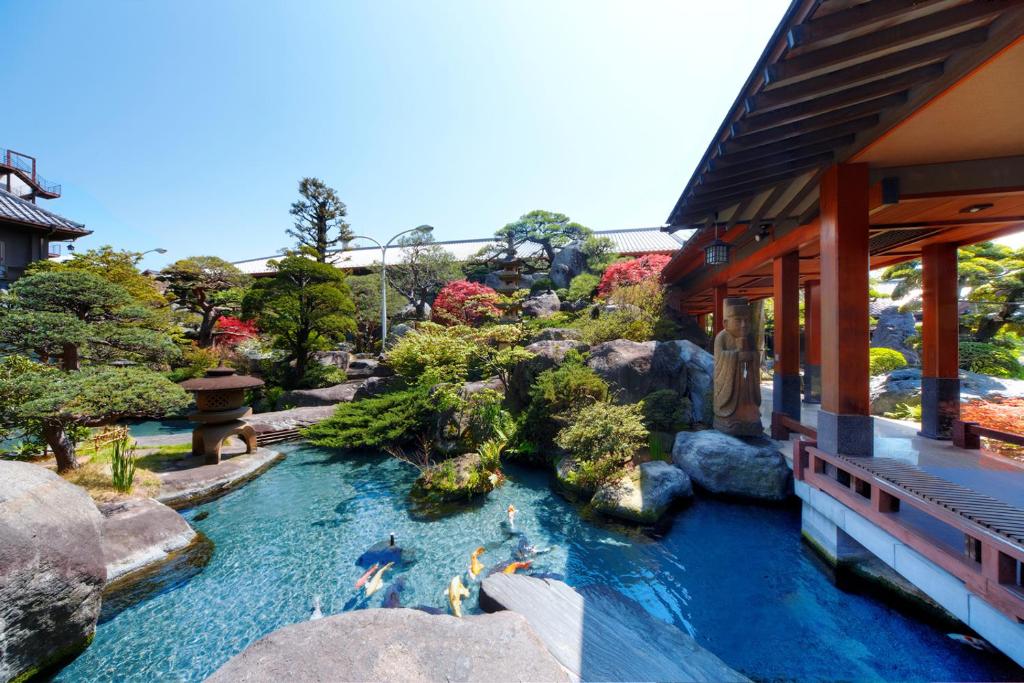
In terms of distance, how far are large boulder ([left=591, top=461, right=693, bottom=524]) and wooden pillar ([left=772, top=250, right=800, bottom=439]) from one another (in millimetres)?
2614

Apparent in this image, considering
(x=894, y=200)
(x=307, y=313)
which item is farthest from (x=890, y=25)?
(x=307, y=313)

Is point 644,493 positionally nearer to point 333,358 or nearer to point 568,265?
point 333,358

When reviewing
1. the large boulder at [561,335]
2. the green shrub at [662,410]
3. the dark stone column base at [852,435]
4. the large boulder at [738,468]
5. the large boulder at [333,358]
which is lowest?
the large boulder at [738,468]

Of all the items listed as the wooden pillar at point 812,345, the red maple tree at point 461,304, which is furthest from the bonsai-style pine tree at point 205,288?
the wooden pillar at point 812,345

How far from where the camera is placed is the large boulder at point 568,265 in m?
22.6

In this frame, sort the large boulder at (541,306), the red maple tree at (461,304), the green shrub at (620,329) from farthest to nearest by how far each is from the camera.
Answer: the large boulder at (541,306) → the red maple tree at (461,304) → the green shrub at (620,329)

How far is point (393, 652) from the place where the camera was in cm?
227

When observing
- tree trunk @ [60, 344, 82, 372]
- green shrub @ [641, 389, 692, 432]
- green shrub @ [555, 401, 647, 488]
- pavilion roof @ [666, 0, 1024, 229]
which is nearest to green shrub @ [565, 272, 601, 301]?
green shrub @ [641, 389, 692, 432]

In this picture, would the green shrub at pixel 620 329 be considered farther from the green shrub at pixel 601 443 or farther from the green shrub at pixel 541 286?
the green shrub at pixel 541 286

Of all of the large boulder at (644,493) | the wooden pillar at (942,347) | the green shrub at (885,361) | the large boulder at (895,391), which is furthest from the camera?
the green shrub at (885,361)

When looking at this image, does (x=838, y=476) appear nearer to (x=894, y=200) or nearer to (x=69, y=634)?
(x=894, y=200)

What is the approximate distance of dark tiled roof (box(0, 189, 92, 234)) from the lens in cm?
1357

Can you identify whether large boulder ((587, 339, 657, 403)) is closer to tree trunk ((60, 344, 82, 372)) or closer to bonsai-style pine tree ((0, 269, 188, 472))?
bonsai-style pine tree ((0, 269, 188, 472))

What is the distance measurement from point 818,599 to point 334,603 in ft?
16.6
